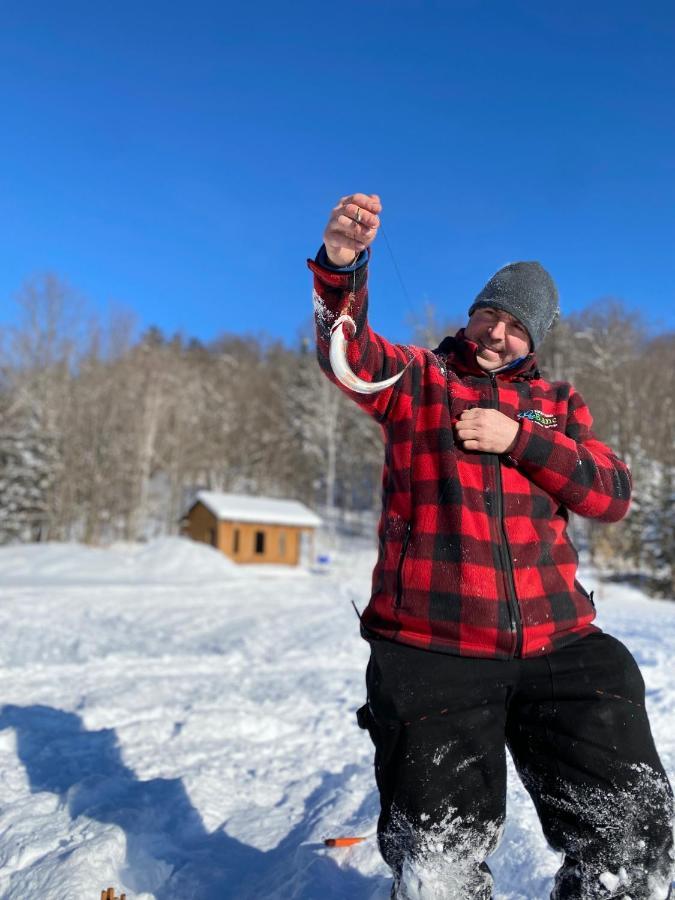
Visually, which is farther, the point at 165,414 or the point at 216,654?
the point at 165,414

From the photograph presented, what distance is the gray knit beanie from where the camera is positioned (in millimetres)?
1981

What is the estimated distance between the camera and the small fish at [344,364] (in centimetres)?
175

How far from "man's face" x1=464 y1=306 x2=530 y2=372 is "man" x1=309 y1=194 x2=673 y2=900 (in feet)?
0.60

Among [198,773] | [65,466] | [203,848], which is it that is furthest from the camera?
[65,466]

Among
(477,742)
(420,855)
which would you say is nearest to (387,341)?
(477,742)

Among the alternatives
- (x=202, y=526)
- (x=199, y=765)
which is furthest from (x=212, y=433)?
(x=199, y=765)

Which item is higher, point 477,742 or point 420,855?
point 477,742

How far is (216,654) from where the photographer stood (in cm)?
721

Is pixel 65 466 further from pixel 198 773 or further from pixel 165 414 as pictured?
pixel 198 773

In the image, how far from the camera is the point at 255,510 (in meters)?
27.8

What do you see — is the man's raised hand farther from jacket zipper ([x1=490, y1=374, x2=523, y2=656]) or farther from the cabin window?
the cabin window

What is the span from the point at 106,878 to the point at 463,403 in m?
1.97

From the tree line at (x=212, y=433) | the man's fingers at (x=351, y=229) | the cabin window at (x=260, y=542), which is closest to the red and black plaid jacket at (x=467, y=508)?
the man's fingers at (x=351, y=229)

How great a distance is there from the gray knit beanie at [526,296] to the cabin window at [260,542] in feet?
86.0
